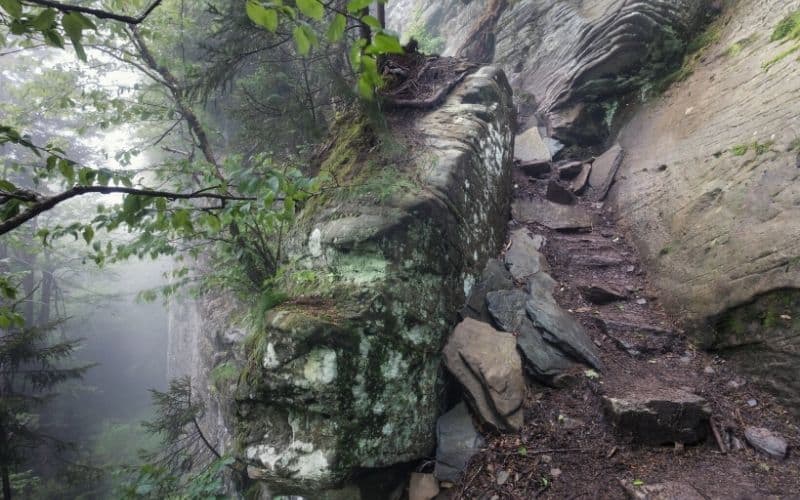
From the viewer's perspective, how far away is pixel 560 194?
21.2ft

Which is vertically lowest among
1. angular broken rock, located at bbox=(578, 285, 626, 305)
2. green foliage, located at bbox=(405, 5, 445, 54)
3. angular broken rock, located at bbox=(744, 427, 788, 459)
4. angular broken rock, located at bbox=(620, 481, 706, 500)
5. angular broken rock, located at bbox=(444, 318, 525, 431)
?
angular broken rock, located at bbox=(620, 481, 706, 500)

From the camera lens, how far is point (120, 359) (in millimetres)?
32094

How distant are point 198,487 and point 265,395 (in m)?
1.32

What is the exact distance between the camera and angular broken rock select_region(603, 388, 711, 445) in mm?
3123

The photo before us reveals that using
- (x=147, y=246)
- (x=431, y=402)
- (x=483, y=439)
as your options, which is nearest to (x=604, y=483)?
(x=483, y=439)

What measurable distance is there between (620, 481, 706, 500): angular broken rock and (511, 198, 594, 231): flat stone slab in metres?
3.94

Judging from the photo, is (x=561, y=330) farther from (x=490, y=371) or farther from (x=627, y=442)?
(x=627, y=442)

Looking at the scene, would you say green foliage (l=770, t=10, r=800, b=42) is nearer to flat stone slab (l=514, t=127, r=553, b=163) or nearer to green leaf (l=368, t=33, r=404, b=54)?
flat stone slab (l=514, t=127, r=553, b=163)

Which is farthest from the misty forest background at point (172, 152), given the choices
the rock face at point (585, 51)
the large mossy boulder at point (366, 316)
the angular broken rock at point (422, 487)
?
the rock face at point (585, 51)

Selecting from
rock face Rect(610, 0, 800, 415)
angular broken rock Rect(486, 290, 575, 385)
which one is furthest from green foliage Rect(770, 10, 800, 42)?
angular broken rock Rect(486, 290, 575, 385)

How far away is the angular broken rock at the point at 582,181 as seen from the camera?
6.74m

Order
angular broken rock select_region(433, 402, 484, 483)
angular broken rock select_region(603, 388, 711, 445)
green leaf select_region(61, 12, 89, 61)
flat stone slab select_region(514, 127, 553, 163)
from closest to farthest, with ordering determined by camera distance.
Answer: green leaf select_region(61, 12, 89, 61), angular broken rock select_region(603, 388, 711, 445), angular broken rock select_region(433, 402, 484, 483), flat stone slab select_region(514, 127, 553, 163)

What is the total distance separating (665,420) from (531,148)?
5663 millimetres

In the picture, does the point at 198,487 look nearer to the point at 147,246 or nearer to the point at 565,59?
the point at 147,246
